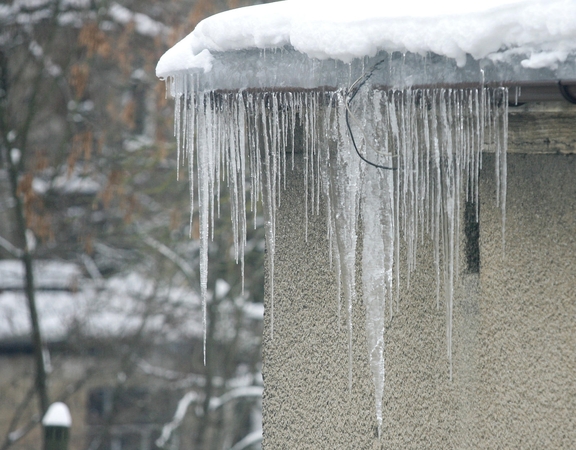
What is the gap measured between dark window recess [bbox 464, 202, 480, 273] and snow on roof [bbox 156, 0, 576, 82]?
515mm

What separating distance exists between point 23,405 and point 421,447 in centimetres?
760

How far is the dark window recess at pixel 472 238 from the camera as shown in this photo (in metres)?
2.09

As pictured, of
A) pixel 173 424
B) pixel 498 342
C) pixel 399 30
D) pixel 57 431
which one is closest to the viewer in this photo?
pixel 399 30

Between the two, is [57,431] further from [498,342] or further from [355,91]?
[355,91]

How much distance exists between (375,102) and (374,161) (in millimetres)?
211

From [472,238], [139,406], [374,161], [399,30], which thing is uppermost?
[399,30]

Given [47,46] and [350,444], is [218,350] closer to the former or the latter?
[47,46]

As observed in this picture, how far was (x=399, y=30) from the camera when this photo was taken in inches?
69.8

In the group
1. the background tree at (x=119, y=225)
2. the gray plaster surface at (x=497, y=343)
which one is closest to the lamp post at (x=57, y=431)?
the gray plaster surface at (x=497, y=343)

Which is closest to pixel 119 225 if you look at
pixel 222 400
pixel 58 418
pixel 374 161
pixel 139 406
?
pixel 139 406

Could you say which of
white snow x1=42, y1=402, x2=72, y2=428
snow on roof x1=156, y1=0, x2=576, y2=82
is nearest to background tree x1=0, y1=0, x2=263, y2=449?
white snow x1=42, y1=402, x2=72, y2=428

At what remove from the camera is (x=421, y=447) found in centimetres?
219

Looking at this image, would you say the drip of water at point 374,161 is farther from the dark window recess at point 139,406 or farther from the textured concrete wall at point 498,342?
the dark window recess at point 139,406

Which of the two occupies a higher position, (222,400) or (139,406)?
(222,400)
